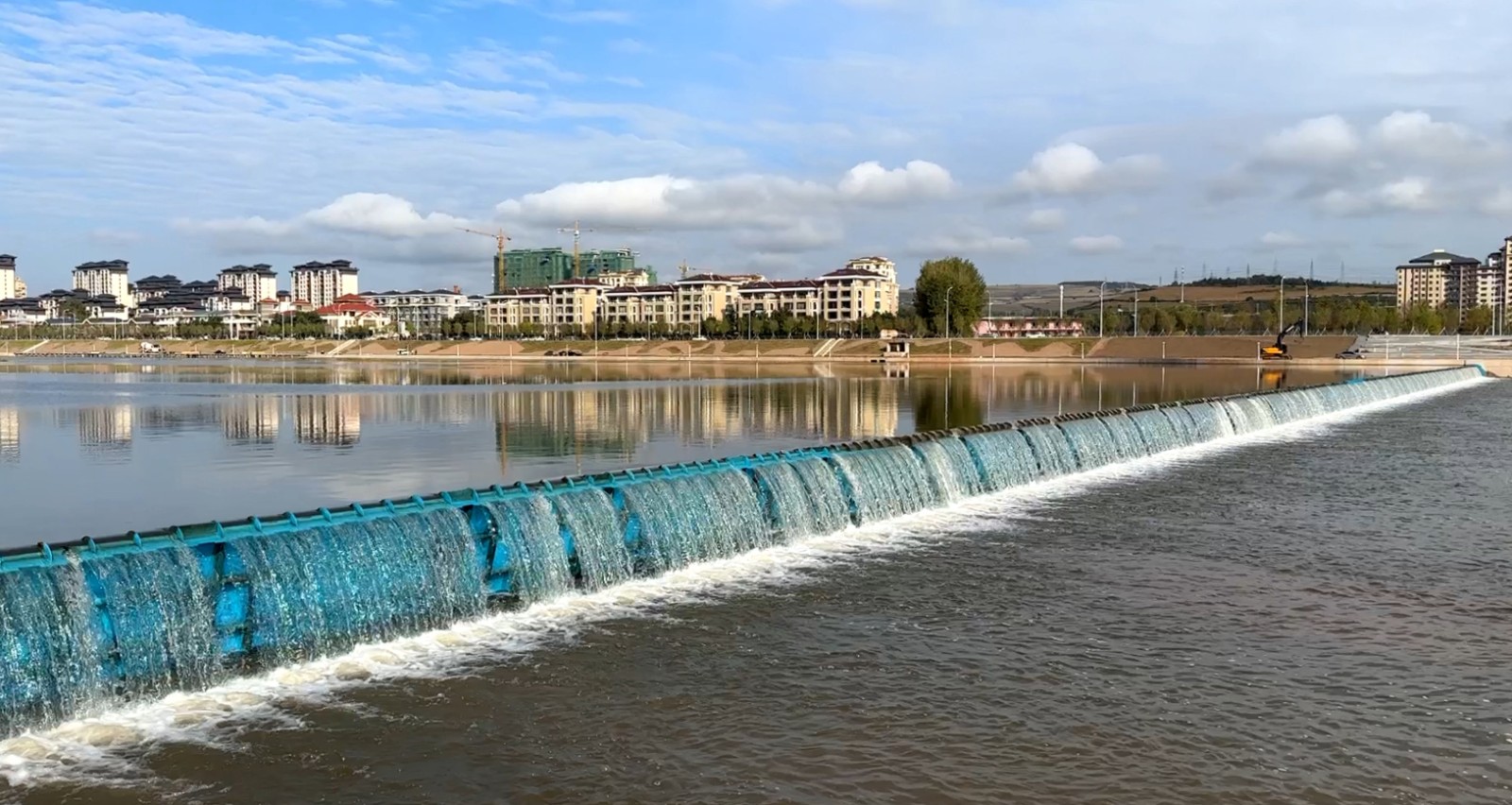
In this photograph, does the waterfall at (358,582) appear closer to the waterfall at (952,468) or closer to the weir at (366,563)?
the weir at (366,563)

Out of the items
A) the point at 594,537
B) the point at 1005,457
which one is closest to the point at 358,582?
the point at 594,537

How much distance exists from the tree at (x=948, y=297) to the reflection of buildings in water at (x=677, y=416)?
8326cm

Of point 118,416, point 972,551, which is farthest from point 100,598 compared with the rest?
point 118,416

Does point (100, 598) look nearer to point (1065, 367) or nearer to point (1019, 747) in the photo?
point (1019, 747)

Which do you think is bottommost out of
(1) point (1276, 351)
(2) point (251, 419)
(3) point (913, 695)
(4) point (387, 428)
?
(3) point (913, 695)

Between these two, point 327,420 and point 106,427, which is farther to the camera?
point 327,420

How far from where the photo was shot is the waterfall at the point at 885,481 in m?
20.8

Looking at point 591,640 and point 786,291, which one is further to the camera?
point 786,291

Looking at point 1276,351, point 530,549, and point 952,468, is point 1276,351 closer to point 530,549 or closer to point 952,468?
point 952,468

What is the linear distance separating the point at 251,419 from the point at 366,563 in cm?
3254

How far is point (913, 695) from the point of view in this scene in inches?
444

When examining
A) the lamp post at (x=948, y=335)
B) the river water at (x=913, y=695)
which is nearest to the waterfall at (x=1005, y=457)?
the river water at (x=913, y=695)

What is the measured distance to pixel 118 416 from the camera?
43719 millimetres

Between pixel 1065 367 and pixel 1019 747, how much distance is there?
101m
